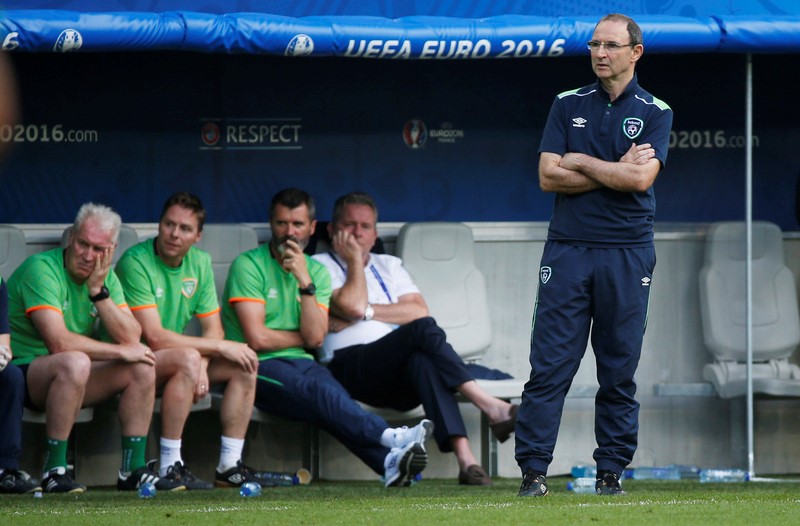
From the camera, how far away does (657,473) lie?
297 inches

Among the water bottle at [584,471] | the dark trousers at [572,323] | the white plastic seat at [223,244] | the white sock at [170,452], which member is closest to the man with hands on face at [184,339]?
the white sock at [170,452]

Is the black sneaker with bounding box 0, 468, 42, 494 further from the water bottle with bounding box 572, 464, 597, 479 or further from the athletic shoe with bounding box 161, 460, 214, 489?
the water bottle with bounding box 572, 464, 597, 479

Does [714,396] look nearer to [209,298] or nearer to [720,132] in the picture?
[720,132]

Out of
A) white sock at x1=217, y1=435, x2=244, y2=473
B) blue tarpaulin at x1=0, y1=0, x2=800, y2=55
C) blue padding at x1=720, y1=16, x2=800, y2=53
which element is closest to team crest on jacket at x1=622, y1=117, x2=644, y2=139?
blue tarpaulin at x1=0, y1=0, x2=800, y2=55

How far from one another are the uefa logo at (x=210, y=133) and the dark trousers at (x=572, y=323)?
276 centimetres

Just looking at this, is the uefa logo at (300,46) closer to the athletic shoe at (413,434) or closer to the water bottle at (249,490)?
the athletic shoe at (413,434)

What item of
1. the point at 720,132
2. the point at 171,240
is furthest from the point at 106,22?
the point at 720,132

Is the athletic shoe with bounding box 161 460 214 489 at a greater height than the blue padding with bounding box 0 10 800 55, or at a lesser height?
lesser

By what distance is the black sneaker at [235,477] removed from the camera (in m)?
6.91

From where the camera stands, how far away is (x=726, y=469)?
24.8 ft

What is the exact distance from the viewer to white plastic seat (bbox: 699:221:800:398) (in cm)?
780

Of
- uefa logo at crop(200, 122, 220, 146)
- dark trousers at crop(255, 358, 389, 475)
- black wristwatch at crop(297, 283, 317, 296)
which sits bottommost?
dark trousers at crop(255, 358, 389, 475)

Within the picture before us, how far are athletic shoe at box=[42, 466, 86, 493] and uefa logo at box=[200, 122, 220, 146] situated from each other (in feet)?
6.51

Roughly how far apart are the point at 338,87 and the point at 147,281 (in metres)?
1.55
